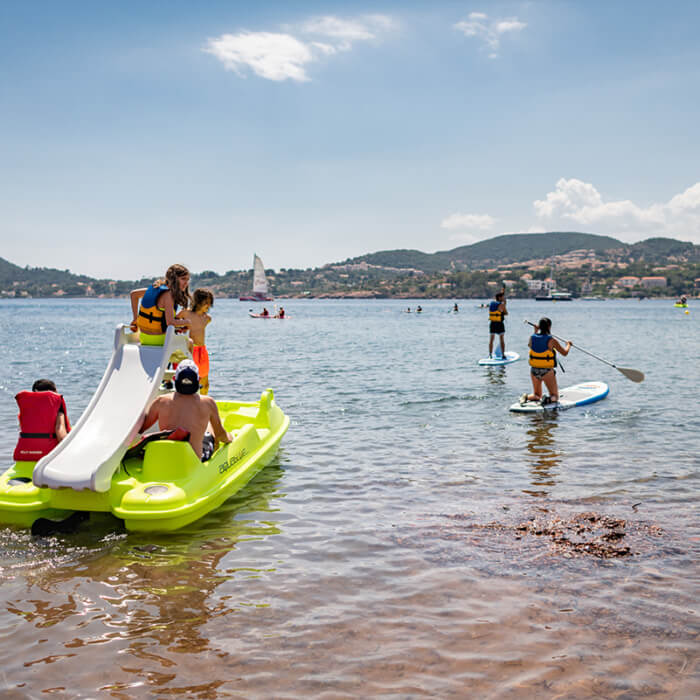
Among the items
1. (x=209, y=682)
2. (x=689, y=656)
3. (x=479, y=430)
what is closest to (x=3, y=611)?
(x=209, y=682)

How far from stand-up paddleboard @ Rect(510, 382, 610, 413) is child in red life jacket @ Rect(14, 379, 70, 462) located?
32.4 ft

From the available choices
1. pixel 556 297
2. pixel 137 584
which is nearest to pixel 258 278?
pixel 556 297

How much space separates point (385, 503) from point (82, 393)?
12.6 metres

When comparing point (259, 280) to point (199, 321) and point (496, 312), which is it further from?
point (199, 321)

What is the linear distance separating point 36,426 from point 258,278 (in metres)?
110

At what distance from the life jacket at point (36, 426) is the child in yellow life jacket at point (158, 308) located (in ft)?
5.06

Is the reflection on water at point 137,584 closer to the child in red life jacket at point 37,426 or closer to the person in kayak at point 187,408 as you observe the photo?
the child in red life jacket at point 37,426

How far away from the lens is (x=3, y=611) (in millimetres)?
5129

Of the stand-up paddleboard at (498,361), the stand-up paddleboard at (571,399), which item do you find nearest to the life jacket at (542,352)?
the stand-up paddleboard at (571,399)

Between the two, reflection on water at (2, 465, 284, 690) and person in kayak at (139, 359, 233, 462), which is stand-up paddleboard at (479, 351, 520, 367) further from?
person in kayak at (139, 359, 233, 462)

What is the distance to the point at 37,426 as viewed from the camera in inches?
276

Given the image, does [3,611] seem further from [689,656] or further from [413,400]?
[413,400]

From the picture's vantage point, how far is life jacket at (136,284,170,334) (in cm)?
824

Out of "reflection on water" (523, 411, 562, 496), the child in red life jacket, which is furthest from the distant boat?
the child in red life jacket
